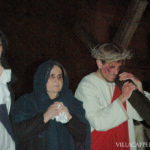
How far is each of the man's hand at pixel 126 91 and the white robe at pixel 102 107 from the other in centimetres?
4

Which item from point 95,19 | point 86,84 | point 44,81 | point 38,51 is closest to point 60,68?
point 44,81

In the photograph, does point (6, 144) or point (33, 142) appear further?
point (33, 142)

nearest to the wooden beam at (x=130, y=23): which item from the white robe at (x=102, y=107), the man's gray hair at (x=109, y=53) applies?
the man's gray hair at (x=109, y=53)

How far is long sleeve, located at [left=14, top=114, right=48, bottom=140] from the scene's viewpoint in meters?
1.92

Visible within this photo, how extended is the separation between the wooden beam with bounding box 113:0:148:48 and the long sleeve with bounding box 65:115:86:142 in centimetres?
141

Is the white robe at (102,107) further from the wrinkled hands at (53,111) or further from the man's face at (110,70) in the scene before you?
the wrinkled hands at (53,111)

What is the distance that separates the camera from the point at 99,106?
2334 mm

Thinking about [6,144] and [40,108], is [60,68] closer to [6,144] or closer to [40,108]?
[40,108]

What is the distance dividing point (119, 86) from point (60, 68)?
0.59m

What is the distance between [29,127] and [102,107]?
0.72 metres

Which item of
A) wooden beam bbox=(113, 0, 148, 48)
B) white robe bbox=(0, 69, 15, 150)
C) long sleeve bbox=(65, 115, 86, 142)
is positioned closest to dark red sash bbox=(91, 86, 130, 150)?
long sleeve bbox=(65, 115, 86, 142)

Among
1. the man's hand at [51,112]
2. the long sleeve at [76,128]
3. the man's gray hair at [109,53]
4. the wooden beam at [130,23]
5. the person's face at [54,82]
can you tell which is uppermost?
the wooden beam at [130,23]

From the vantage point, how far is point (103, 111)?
2.29 meters

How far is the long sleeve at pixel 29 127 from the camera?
75.6 inches
